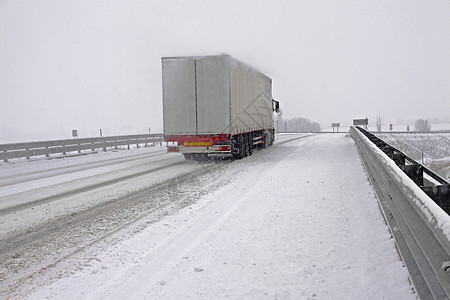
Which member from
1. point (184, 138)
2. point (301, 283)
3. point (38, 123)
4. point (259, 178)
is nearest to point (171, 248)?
point (301, 283)

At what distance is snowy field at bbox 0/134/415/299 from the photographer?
127 inches

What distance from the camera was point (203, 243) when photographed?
14.3 feet

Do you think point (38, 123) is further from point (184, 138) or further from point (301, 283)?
point (301, 283)

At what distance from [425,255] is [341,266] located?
1.57 m

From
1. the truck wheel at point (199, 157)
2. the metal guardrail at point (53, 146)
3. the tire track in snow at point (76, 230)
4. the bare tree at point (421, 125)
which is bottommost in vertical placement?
the tire track in snow at point (76, 230)

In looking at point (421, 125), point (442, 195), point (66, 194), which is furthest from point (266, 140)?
point (421, 125)

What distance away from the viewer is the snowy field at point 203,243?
3232mm

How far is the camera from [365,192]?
6.65 m

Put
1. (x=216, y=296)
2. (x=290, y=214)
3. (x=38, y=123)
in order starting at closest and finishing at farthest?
(x=216, y=296)
(x=290, y=214)
(x=38, y=123)

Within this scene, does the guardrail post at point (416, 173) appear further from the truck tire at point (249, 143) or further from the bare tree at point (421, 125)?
the bare tree at point (421, 125)

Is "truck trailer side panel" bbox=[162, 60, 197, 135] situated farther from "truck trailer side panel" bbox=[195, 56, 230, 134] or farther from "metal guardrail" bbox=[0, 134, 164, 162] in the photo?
"metal guardrail" bbox=[0, 134, 164, 162]

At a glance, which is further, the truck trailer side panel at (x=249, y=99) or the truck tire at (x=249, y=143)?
the truck tire at (x=249, y=143)

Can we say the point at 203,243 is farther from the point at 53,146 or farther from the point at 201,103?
the point at 53,146

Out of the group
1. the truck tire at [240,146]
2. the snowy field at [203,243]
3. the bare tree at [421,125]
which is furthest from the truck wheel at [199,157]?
the bare tree at [421,125]
